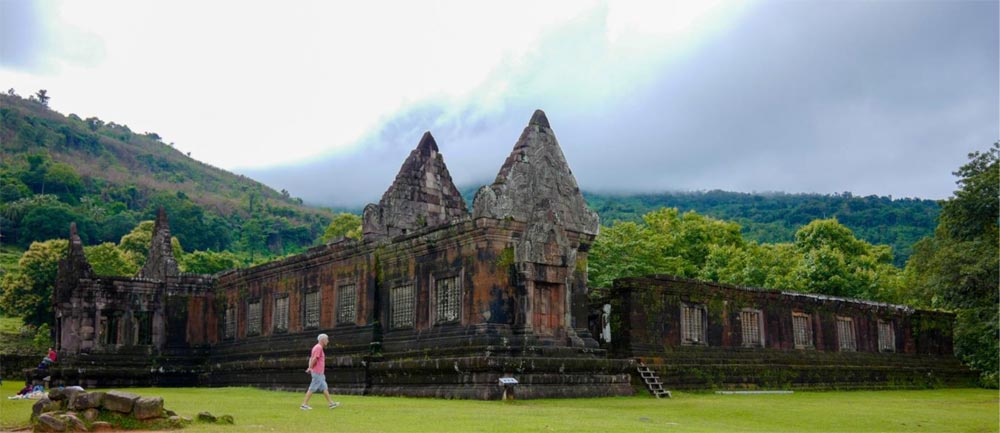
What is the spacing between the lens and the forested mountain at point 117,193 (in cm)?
10181

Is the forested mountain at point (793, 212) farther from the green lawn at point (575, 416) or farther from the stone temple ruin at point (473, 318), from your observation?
the green lawn at point (575, 416)

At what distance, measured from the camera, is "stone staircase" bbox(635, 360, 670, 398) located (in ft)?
82.5

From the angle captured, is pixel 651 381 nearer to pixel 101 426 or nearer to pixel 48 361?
pixel 101 426

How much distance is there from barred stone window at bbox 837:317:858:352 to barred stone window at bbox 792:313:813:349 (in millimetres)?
2097

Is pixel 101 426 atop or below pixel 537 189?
below

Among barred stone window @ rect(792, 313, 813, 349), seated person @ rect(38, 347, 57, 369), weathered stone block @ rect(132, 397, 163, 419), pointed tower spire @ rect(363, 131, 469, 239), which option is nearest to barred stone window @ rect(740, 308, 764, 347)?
barred stone window @ rect(792, 313, 813, 349)

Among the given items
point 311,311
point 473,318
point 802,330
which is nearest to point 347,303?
point 311,311

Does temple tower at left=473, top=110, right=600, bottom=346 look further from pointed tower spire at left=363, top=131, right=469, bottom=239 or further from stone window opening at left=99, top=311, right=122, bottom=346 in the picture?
stone window opening at left=99, top=311, right=122, bottom=346

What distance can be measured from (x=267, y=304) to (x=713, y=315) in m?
15.2

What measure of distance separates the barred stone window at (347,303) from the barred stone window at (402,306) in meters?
1.89

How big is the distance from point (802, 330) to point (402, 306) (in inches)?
649

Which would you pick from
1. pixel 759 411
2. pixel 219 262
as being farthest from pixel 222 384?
pixel 219 262

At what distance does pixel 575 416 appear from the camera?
16438 millimetres

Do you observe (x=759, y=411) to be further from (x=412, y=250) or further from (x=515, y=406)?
(x=412, y=250)
